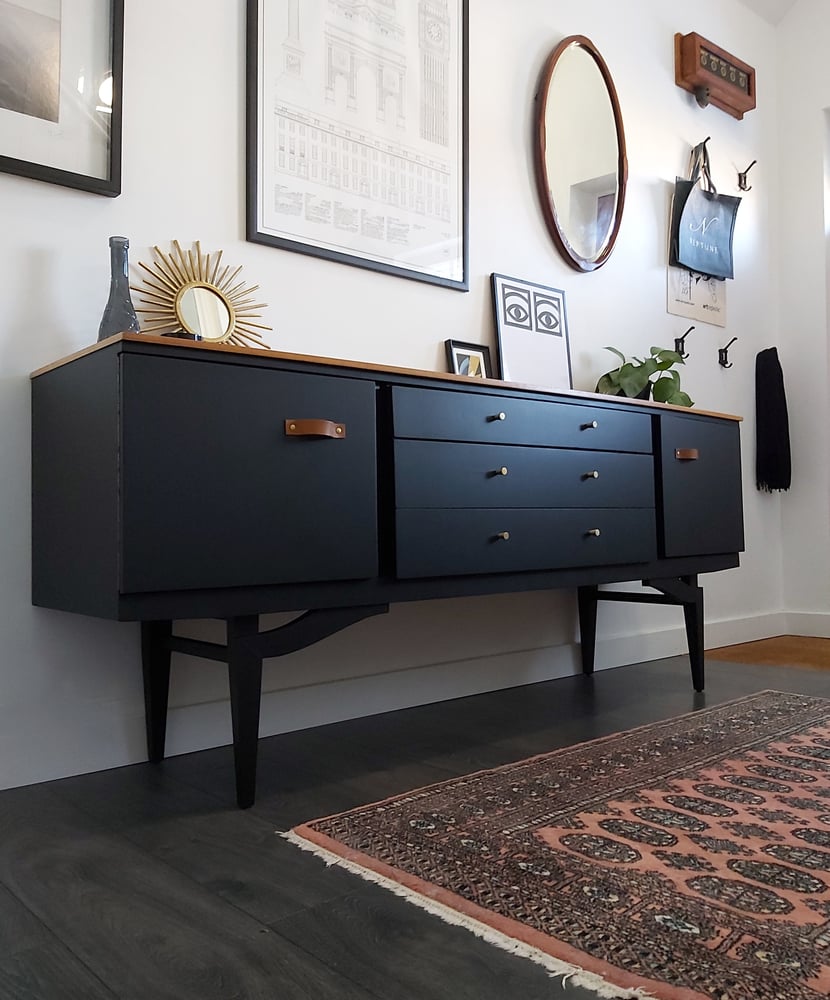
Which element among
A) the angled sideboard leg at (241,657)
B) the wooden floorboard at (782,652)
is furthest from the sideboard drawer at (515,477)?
the wooden floorboard at (782,652)

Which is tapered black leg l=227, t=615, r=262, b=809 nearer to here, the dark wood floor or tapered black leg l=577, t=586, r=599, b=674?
the dark wood floor

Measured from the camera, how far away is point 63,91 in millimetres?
1701

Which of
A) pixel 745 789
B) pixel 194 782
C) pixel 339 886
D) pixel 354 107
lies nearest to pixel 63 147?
pixel 354 107

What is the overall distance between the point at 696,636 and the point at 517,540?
0.83 meters

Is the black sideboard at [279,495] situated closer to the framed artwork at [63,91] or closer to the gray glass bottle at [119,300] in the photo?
the gray glass bottle at [119,300]

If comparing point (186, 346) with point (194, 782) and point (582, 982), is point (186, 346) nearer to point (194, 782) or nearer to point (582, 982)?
point (194, 782)

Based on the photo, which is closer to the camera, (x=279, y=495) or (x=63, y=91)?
(x=279, y=495)

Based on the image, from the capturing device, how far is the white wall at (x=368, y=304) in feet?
5.43

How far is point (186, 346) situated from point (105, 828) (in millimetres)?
767

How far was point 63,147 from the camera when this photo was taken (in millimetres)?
1694

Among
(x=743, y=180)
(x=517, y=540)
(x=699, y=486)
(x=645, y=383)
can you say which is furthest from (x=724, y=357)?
(x=517, y=540)

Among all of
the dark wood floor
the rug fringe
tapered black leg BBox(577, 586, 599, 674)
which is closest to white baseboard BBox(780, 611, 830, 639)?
tapered black leg BBox(577, 586, 599, 674)

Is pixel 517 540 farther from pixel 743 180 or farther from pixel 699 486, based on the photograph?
pixel 743 180

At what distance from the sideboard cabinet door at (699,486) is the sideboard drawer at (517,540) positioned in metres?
0.11
